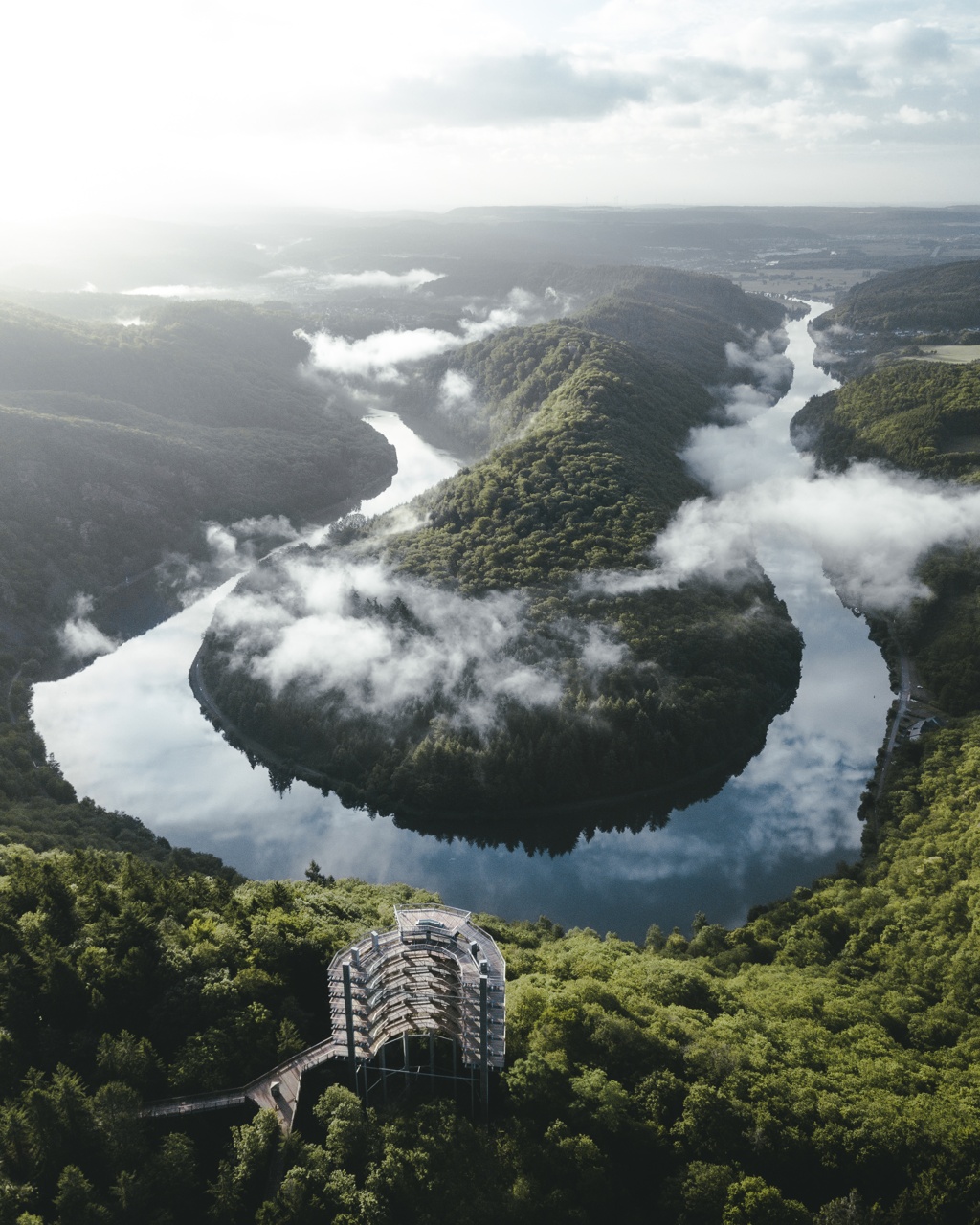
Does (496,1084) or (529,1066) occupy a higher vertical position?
(529,1066)

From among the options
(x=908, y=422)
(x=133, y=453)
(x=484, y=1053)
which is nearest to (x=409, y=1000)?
(x=484, y=1053)

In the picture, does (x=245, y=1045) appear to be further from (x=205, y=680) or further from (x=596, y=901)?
(x=205, y=680)

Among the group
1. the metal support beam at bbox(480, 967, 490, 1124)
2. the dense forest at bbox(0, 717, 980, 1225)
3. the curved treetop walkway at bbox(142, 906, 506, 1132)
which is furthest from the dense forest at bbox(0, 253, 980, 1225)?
the curved treetop walkway at bbox(142, 906, 506, 1132)

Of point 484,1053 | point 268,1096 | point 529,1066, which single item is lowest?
point 268,1096

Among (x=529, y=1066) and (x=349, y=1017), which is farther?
(x=529, y=1066)

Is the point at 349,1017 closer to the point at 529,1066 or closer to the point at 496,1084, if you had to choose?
the point at 496,1084

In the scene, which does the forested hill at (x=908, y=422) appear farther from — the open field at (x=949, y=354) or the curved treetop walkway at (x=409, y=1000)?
the curved treetop walkway at (x=409, y=1000)

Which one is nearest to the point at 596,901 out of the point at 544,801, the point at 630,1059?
the point at 544,801
